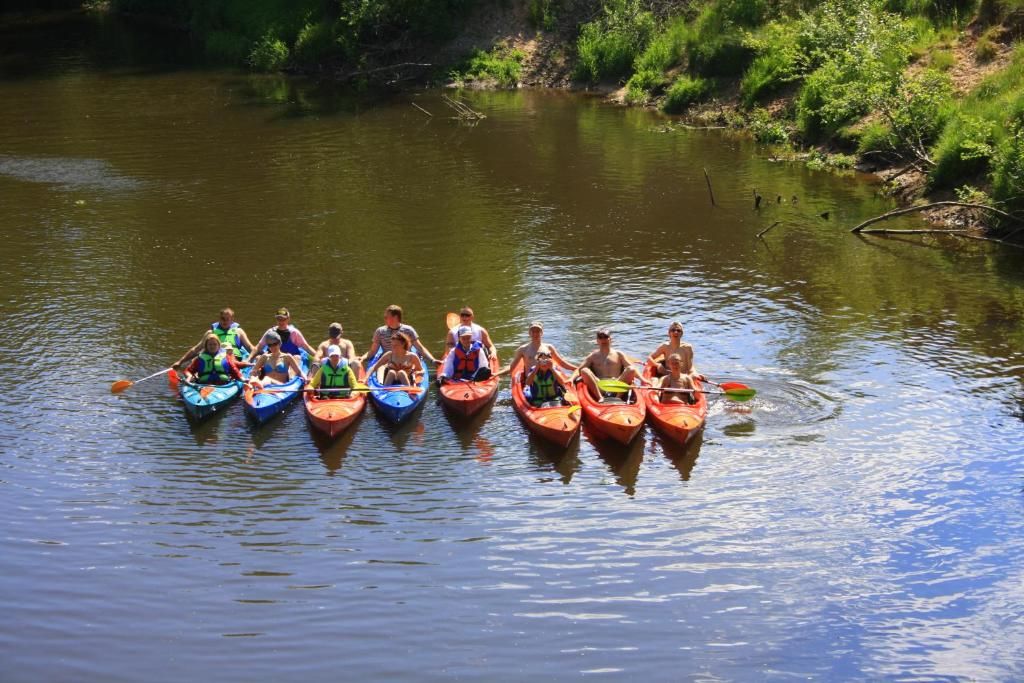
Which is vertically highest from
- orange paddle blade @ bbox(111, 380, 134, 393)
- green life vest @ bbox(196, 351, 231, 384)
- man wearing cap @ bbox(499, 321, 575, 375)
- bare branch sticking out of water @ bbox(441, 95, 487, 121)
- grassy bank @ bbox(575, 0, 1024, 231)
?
grassy bank @ bbox(575, 0, 1024, 231)

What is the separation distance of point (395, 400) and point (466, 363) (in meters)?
1.34

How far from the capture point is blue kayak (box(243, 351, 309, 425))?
51.2ft

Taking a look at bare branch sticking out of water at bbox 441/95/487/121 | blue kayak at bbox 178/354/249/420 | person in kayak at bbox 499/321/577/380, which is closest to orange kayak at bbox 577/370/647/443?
person in kayak at bbox 499/321/577/380

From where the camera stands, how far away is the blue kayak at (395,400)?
51.3ft

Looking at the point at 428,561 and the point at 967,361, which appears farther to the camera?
the point at 967,361

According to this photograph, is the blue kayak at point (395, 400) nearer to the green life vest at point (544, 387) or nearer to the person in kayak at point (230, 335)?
the green life vest at point (544, 387)

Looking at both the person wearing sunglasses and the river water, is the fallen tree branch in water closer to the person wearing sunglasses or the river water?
the river water

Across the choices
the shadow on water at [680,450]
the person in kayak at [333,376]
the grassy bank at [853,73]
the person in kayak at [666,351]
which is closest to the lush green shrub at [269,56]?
the grassy bank at [853,73]

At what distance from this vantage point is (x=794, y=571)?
473 inches

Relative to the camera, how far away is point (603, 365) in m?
16.4

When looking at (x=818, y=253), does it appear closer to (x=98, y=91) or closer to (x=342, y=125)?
(x=342, y=125)

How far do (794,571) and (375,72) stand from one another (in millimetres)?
34538

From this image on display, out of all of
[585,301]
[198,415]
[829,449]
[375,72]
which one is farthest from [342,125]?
[829,449]

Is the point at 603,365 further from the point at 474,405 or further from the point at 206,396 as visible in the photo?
the point at 206,396
